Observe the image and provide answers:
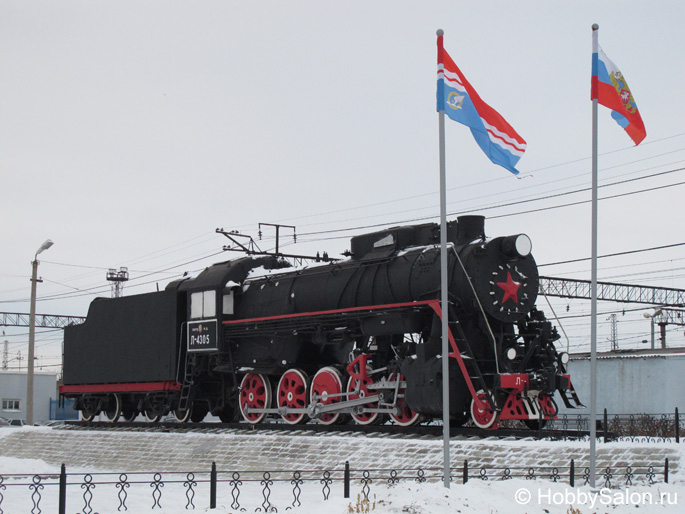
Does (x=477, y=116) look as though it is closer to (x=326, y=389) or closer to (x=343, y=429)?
(x=343, y=429)

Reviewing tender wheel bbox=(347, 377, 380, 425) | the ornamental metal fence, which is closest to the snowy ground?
the ornamental metal fence

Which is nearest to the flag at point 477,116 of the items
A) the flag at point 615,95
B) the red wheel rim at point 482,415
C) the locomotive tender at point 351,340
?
the flag at point 615,95

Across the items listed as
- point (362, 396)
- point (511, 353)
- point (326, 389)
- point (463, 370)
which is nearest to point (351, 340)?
point (326, 389)

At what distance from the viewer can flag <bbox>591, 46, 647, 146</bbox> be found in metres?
12.3

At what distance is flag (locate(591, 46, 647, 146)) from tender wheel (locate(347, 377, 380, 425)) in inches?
292

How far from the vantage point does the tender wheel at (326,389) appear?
17906mm

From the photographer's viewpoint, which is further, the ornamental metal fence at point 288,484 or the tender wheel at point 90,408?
the tender wheel at point 90,408

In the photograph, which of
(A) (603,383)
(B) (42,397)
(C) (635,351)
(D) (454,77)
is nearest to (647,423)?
(A) (603,383)

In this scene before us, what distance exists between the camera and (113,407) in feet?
83.6

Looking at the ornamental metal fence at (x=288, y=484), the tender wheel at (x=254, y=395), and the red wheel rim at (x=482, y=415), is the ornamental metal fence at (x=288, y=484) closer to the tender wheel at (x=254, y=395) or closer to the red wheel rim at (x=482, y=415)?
the red wheel rim at (x=482, y=415)

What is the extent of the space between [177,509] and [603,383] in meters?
22.9

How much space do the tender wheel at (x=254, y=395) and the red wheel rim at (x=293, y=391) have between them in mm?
553

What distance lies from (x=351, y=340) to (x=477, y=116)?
7240mm

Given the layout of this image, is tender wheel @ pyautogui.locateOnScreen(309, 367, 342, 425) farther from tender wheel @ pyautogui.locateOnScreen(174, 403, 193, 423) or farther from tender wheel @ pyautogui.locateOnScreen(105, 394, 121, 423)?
tender wheel @ pyautogui.locateOnScreen(105, 394, 121, 423)
